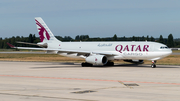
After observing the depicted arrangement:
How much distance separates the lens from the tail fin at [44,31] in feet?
152

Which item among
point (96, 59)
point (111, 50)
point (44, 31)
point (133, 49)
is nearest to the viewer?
point (96, 59)

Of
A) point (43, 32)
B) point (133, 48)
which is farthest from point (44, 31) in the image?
point (133, 48)

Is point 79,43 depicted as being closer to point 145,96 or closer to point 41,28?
point 41,28

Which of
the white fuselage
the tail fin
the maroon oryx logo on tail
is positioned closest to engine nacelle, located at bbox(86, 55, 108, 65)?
the white fuselage

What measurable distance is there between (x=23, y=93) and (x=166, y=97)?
26.6 feet

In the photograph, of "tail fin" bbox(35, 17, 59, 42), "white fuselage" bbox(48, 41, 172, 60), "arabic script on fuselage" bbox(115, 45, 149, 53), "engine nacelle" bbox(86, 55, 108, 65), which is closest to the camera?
"white fuselage" bbox(48, 41, 172, 60)

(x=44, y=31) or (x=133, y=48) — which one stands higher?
(x=44, y=31)

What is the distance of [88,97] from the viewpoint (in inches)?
557

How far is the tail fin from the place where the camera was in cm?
4634

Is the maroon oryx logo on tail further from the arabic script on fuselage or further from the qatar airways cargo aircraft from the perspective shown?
the arabic script on fuselage

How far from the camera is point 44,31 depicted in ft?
152

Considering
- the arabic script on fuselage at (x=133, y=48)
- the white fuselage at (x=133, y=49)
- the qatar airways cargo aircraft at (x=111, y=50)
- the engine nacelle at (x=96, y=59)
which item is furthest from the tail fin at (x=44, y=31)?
the arabic script on fuselage at (x=133, y=48)

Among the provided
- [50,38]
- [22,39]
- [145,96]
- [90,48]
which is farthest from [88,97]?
[22,39]

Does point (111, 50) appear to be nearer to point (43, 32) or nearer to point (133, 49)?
point (133, 49)
